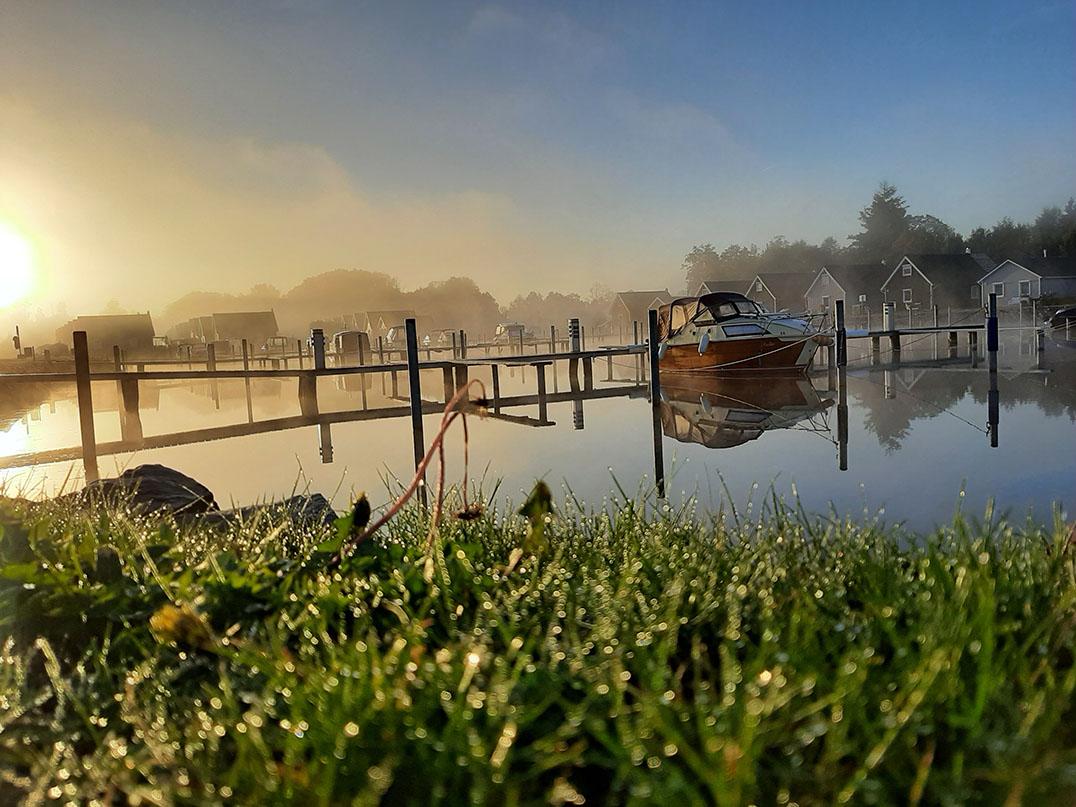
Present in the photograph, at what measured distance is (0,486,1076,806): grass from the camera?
1802 mm

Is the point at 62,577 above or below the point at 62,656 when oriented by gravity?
above

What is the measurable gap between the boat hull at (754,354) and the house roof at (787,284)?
47.0m

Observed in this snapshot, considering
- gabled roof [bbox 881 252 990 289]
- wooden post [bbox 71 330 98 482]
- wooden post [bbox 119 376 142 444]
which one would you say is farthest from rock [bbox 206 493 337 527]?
gabled roof [bbox 881 252 990 289]

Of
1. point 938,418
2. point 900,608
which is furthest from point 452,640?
point 938,418

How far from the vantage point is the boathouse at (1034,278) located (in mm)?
56906

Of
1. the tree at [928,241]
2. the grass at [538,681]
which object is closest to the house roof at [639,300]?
the tree at [928,241]

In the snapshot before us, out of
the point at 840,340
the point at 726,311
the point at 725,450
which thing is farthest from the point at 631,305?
the point at 725,450

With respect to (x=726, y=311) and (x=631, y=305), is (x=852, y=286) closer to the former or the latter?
(x=631, y=305)

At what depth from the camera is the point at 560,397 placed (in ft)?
67.6

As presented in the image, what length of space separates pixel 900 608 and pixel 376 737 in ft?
5.51

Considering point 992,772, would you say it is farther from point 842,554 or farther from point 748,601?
point 842,554

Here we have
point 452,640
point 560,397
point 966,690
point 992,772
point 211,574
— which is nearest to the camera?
point 992,772

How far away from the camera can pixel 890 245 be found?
311 feet

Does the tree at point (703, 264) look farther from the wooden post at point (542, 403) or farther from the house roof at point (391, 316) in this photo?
the wooden post at point (542, 403)
